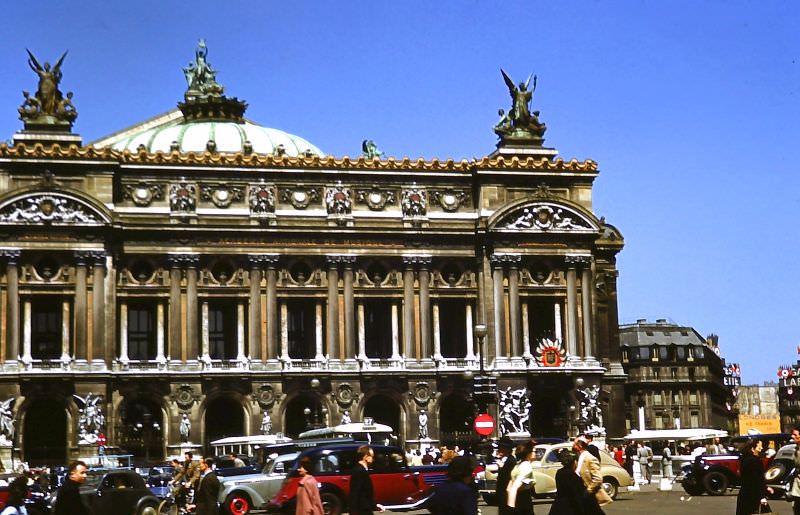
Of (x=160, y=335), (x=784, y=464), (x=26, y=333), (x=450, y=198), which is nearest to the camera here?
(x=784, y=464)

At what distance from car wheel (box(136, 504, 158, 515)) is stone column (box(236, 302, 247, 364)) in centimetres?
4328

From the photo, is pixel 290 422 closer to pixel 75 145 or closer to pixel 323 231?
pixel 323 231

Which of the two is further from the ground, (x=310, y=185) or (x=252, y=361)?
(x=310, y=185)

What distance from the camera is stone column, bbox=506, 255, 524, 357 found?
309ft

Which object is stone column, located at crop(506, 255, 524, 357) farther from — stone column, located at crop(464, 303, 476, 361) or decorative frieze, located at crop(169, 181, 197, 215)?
decorative frieze, located at crop(169, 181, 197, 215)

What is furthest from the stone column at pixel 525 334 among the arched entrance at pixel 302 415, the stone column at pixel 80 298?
the stone column at pixel 80 298

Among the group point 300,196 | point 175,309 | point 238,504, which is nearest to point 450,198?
point 300,196

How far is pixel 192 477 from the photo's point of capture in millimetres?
43719

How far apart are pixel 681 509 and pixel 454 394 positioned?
4418 centimetres

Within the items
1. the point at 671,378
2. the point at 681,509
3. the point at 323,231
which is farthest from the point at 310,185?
the point at 671,378

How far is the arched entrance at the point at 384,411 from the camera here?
94.3 m

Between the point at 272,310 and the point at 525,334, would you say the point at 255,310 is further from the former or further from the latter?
the point at 525,334

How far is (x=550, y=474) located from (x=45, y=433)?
4353cm

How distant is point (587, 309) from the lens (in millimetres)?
95625
